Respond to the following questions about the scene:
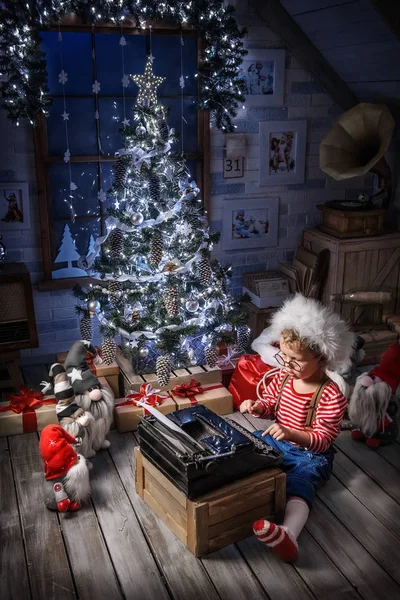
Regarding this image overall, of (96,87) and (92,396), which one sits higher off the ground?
(96,87)

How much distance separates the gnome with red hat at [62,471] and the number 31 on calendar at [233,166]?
240cm

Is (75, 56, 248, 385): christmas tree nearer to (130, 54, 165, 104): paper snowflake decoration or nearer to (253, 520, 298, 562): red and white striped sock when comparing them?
(130, 54, 165, 104): paper snowflake decoration

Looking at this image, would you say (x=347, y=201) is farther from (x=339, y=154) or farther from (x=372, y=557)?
(x=372, y=557)

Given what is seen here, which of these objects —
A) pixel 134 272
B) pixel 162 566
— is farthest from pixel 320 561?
pixel 134 272

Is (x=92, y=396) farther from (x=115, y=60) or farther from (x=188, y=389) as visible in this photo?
(x=115, y=60)

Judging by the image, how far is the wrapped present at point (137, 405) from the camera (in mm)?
3463

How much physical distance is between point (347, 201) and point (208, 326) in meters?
1.66

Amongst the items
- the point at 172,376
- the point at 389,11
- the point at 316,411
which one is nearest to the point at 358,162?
the point at 389,11

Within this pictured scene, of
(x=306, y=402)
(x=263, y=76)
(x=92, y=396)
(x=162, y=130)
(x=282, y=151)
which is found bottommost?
(x=92, y=396)

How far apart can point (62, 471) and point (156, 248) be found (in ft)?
4.41

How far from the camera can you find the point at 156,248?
3.54m

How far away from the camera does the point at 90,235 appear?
14.2ft

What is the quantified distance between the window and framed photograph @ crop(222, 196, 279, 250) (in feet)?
1.56

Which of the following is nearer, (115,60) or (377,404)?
(377,404)
